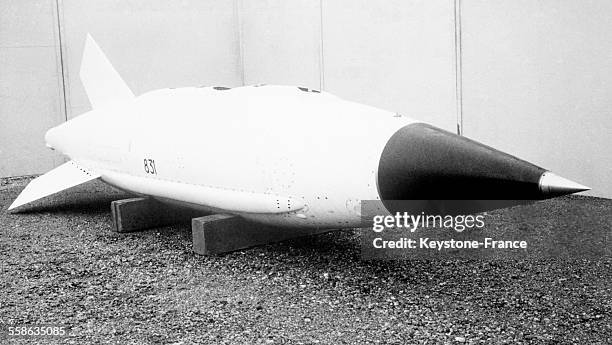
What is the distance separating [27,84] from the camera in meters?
4.57

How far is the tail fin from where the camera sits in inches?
128

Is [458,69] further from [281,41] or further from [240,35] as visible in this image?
[240,35]

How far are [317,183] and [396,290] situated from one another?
1.34 ft

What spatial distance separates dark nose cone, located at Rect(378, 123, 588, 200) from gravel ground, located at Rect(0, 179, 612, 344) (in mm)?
325

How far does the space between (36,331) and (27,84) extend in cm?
340

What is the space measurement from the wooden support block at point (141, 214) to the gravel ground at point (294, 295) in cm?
14

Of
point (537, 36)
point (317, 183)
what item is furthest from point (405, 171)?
point (537, 36)

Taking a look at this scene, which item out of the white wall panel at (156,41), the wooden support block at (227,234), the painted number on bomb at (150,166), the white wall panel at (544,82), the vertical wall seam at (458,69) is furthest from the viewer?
the white wall panel at (156,41)

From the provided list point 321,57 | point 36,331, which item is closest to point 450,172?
point 36,331

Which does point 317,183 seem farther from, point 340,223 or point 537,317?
Result: point 537,317

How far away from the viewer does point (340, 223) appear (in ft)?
6.54

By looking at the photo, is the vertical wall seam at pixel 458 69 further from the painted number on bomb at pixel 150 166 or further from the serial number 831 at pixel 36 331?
the serial number 831 at pixel 36 331

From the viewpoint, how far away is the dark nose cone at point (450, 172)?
1587mm

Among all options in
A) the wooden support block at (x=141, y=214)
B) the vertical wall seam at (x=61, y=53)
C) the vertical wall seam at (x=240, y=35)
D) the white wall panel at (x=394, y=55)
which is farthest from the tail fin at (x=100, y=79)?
the vertical wall seam at (x=240, y=35)
